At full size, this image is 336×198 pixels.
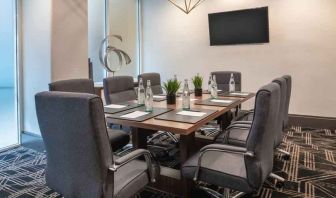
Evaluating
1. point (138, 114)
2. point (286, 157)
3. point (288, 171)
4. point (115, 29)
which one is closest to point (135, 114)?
point (138, 114)

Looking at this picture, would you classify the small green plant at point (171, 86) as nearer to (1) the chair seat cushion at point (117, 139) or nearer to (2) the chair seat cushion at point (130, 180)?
(1) the chair seat cushion at point (117, 139)

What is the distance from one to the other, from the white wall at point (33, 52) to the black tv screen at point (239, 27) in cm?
304

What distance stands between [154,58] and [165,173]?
4.06m

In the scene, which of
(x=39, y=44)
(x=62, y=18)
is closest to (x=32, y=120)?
(x=39, y=44)

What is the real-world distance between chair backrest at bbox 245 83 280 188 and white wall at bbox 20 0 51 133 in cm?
301

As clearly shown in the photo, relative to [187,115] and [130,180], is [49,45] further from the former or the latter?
[130,180]

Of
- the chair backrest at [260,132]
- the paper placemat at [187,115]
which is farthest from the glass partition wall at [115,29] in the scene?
the chair backrest at [260,132]

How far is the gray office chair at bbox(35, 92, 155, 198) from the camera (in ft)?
4.17

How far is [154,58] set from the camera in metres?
6.01

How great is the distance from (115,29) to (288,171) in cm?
420

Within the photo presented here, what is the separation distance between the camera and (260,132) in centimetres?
154

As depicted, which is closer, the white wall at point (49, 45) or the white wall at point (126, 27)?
the white wall at point (49, 45)

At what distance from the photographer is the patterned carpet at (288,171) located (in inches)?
92.8

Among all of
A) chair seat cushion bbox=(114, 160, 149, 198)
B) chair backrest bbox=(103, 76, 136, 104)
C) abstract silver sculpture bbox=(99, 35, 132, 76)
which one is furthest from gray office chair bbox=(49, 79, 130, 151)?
abstract silver sculpture bbox=(99, 35, 132, 76)
